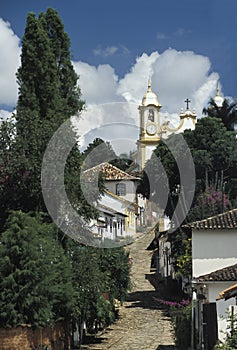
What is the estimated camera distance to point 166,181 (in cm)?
4016

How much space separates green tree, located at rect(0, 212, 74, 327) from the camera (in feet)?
58.9

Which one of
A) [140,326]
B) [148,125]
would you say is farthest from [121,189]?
[140,326]

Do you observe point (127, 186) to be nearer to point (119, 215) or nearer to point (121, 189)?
point (121, 189)

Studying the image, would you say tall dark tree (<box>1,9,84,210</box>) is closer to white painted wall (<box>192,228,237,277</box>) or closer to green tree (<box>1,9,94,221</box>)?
green tree (<box>1,9,94,221</box>)

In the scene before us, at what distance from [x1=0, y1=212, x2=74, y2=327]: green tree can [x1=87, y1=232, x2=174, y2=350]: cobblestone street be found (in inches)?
166

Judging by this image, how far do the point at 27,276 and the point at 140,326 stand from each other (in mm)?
9743

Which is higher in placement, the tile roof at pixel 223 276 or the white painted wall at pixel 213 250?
the white painted wall at pixel 213 250

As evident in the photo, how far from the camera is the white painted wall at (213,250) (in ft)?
78.7

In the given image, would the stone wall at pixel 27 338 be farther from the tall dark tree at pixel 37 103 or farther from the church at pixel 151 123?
the church at pixel 151 123

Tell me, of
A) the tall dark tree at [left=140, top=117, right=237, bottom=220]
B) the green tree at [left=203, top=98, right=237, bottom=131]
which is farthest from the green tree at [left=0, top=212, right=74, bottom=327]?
the green tree at [left=203, top=98, right=237, bottom=131]

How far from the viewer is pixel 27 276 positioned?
18141mm

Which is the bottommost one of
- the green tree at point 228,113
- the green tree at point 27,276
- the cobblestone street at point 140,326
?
Answer: the cobblestone street at point 140,326

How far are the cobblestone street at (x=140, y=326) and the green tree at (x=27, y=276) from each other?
421 centimetres

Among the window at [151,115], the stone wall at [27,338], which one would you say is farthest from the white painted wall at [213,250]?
the window at [151,115]
